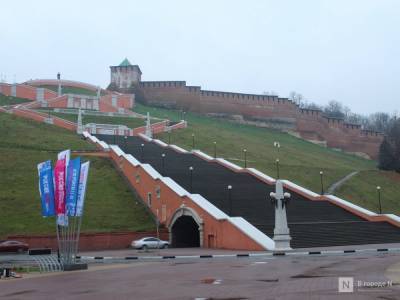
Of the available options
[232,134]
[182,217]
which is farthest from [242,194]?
[232,134]

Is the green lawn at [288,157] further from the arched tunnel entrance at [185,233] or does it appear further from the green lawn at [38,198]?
the arched tunnel entrance at [185,233]

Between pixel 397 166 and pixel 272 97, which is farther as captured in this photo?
pixel 272 97

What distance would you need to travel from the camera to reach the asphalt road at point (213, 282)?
8592mm

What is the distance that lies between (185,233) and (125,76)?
A: 50592 mm

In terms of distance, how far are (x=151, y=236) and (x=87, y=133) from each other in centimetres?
2305

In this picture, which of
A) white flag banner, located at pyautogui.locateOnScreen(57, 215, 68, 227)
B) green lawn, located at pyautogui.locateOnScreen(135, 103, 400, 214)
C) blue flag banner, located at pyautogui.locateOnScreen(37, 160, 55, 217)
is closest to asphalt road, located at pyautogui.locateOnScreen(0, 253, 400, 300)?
white flag banner, located at pyautogui.locateOnScreen(57, 215, 68, 227)

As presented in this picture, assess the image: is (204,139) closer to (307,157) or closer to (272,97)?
(307,157)

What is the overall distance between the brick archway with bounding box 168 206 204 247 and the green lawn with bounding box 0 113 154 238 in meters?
1.00

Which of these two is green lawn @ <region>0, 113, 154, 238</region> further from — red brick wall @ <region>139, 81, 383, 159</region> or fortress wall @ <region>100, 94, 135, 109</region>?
red brick wall @ <region>139, 81, 383, 159</region>

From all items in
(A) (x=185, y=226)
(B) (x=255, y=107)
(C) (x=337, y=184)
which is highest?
(B) (x=255, y=107)

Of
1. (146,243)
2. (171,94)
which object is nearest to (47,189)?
(146,243)

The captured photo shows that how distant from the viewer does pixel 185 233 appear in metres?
26.3

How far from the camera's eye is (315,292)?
330 inches

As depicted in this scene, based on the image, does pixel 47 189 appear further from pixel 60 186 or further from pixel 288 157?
pixel 288 157
